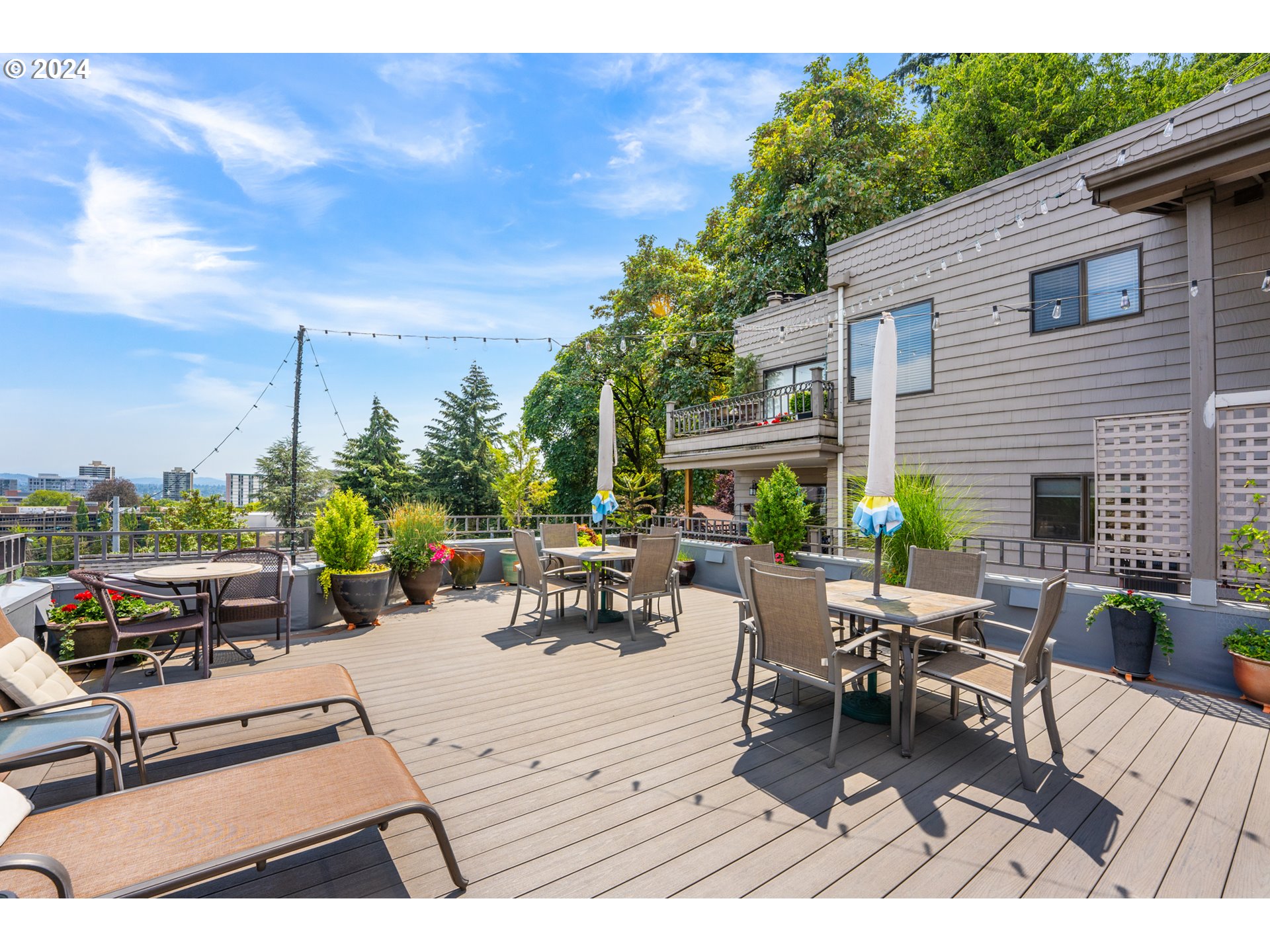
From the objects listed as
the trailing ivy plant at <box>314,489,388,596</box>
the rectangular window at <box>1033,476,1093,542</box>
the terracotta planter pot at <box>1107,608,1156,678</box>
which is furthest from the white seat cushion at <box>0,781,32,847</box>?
the rectangular window at <box>1033,476,1093,542</box>

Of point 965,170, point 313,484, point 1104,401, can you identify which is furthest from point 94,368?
point 965,170

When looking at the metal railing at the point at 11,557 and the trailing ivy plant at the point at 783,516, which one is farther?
the trailing ivy plant at the point at 783,516

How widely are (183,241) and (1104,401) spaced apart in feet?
50.5

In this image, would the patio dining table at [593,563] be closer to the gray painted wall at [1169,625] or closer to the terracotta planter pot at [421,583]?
the terracotta planter pot at [421,583]

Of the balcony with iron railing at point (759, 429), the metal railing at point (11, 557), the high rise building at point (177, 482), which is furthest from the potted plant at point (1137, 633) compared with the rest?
the high rise building at point (177, 482)

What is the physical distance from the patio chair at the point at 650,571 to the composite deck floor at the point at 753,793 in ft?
3.45

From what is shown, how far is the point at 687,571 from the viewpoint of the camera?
8.47 m

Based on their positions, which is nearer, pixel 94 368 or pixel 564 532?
pixel 564 532

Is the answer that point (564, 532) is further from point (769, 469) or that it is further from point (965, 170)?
point (965, 170)

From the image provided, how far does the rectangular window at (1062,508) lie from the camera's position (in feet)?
22.9

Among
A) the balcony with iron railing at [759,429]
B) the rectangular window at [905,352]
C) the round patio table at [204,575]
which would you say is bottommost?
the round patio table at [204,575]

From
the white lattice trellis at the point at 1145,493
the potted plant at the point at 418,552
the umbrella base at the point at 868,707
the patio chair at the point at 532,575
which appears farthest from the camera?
the potted plant at the point at 418,552

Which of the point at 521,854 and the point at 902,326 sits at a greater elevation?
the point at 902,326

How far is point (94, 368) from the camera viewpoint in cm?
1830
